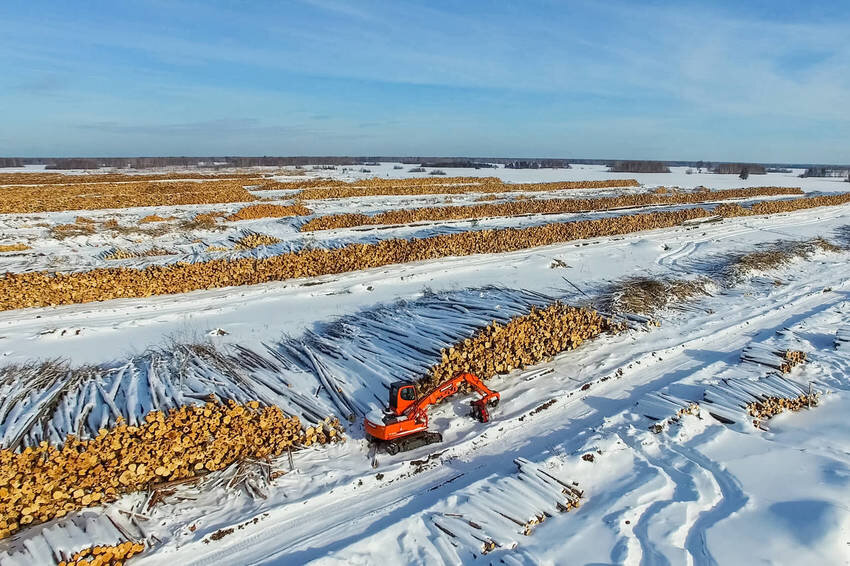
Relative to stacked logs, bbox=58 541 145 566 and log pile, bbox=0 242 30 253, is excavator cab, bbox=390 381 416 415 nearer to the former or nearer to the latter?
stacked logs, bbox=58 541 145 566

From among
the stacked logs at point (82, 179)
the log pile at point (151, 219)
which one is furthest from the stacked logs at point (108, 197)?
the stacked logs at point (82, 179)

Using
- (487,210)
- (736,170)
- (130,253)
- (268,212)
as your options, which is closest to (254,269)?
(130,253)

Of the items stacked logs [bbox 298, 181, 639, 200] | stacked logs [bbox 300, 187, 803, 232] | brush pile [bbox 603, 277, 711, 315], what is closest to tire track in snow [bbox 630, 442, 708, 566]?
brush pile [bbox 603, 277, 711, 315]

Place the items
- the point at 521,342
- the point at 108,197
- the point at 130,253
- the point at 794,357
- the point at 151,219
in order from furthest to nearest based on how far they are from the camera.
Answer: the point at 108,197 < the point at 151,219 < the point at 130,253 < the point at 521,342 < the point at 794,357

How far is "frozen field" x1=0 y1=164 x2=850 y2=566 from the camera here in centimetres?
559

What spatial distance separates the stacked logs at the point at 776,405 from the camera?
27.0 feet

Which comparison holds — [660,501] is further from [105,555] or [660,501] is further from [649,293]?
[649,293]

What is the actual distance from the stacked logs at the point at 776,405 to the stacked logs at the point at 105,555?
9.07m

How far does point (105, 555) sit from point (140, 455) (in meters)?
1.40

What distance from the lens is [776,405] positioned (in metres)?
8.40

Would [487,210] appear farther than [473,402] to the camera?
Yes

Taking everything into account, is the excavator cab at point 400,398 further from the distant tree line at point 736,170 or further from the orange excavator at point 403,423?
the distant tree line at point 736,170

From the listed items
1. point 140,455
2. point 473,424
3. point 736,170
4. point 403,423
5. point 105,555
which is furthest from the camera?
point 736,170

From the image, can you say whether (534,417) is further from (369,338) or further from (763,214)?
(763,214)
